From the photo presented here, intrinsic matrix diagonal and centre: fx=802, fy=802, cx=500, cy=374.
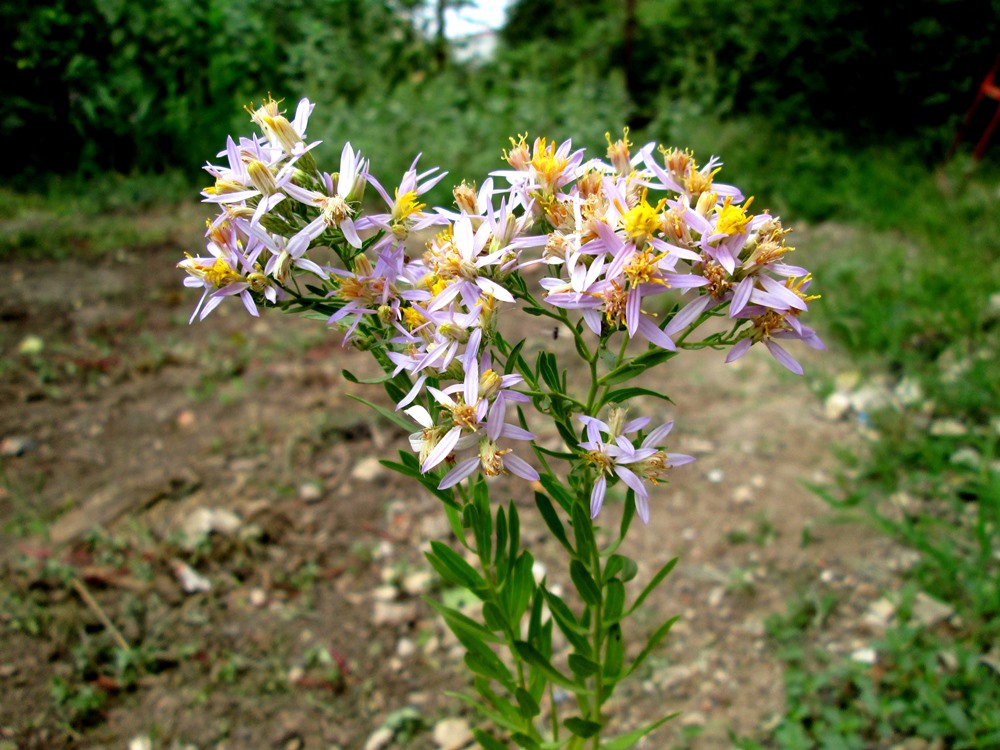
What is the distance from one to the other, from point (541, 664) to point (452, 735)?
31.1 inches

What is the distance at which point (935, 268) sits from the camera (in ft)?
12.7

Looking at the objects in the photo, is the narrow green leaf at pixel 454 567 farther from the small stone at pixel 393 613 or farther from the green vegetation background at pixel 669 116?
the green vegetation background at pixel 669 116

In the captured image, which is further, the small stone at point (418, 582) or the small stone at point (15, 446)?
the small stone at point (15, 446)

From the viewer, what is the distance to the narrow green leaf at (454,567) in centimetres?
142

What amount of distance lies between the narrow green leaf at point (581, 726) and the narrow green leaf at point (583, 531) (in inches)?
12.5

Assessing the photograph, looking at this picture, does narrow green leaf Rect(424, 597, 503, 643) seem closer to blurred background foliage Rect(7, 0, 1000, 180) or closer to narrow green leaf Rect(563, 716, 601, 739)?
narrow green leaf Rect(563, 716, 601, 739)

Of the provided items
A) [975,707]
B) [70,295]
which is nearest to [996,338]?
[975,707]

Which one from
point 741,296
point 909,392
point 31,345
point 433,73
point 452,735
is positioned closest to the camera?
point 741,296

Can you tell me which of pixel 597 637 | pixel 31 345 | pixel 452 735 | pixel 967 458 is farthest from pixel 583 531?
pixel 31 345

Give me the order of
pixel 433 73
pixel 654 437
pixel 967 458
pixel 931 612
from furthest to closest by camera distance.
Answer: pixel 433 73 < pixel 967 458 < pixel 931 612 < pixel 654 437

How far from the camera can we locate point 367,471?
9.59 ft

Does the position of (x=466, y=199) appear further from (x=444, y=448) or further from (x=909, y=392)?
(x=909, y=392)

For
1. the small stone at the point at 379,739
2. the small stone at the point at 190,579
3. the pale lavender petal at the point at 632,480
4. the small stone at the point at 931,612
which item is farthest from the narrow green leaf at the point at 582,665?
the small stone at the point at 190,579

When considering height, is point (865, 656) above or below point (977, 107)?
below
